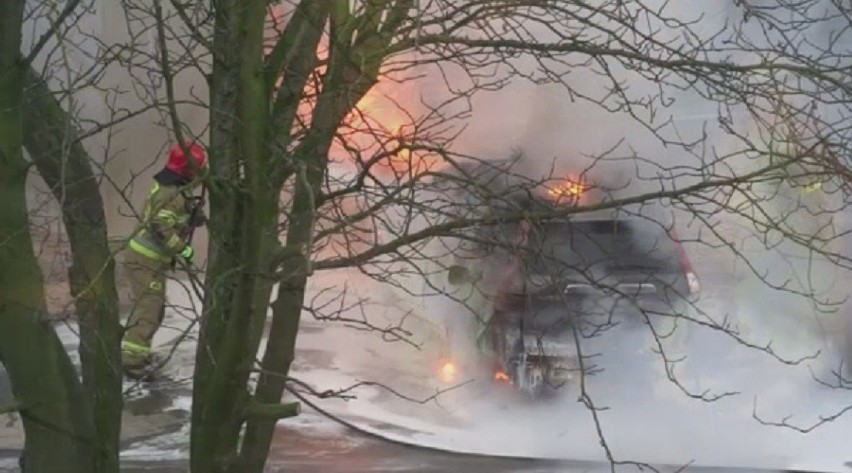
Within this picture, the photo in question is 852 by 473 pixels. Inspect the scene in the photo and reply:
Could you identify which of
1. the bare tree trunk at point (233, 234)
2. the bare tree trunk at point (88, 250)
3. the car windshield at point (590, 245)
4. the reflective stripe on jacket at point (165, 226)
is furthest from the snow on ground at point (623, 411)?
the bare tree trunk at point (233, 234)

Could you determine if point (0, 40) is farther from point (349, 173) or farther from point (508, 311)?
point (508, 311)

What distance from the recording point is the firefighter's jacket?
285 cm

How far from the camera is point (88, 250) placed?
355 centimetres

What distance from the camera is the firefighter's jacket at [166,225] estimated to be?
9.34ft

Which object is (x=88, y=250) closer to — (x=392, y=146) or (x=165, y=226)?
(x=165, y=226)

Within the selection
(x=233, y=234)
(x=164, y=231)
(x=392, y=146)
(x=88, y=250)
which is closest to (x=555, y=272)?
(x=392, y=146)

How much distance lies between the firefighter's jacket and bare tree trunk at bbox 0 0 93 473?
32cm

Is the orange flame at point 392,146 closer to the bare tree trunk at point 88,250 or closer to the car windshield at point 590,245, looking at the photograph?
the car windshield at point 590,245

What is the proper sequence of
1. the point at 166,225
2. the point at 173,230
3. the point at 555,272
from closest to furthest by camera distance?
the point at 555,272 < the point at 166,225 < the point at 173,230

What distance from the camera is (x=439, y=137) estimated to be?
357cm

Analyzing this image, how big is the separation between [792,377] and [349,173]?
14.8 ft

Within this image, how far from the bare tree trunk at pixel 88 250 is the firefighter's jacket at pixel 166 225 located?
16cm

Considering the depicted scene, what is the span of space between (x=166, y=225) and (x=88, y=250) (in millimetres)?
268

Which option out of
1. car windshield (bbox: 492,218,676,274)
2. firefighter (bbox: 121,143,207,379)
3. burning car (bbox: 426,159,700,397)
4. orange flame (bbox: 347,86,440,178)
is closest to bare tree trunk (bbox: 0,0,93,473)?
firefighter (bbox: 121,143,207,379)
